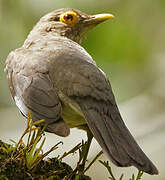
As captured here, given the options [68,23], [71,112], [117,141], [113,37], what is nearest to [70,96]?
[71,112]

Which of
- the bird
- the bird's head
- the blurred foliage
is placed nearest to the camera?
the bird

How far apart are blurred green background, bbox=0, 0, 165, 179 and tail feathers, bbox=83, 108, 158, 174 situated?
3862 mm

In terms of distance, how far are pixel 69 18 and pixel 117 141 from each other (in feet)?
9.49

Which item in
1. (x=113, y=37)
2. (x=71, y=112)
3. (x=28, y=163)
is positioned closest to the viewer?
(x=28, y=163)

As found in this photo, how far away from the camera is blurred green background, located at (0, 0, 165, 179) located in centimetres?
921

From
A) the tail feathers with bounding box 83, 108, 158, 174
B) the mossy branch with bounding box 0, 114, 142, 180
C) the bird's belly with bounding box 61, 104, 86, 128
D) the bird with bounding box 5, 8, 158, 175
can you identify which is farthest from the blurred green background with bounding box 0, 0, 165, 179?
the mossy branch with bounding box 0, 114, 142, 180

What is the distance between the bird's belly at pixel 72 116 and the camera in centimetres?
518

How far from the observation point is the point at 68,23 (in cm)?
714

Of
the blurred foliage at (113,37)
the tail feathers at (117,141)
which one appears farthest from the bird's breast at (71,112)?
the blurred foliage at (113,37)

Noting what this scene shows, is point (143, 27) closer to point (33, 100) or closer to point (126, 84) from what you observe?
point (126, 84)

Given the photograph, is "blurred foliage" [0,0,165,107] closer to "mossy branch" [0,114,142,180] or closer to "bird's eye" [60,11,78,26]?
"bird's eye" [60,11,78,26]

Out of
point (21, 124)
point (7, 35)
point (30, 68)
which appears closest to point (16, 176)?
point (30, 68)

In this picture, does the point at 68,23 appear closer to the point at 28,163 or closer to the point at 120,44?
the point at 120,44

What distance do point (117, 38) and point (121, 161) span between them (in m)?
5.17
